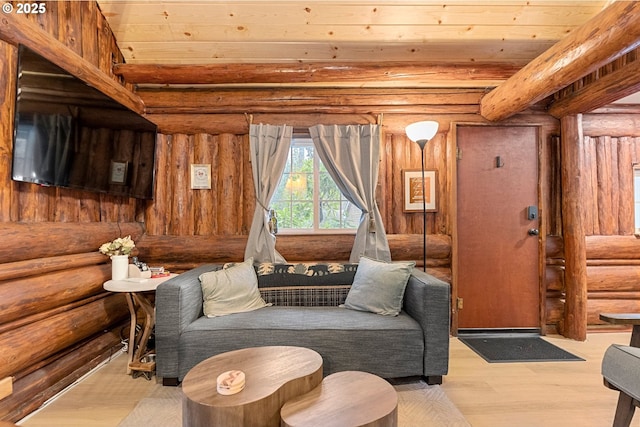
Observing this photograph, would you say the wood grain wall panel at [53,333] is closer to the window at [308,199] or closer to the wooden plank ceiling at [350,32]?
the window at [308,199]

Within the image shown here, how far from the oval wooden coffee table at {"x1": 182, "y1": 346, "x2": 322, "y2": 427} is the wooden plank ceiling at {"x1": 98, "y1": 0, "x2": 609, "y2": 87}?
249 centimetres

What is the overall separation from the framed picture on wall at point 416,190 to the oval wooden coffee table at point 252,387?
2.06 m

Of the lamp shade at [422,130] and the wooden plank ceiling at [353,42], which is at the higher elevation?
the wooden plank ceiling at [353,42]

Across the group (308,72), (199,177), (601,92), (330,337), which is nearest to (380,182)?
(308,72)

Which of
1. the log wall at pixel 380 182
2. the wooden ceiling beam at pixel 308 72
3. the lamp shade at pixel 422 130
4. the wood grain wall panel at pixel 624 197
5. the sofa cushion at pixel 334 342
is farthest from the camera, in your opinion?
the wood grain wall panel at pixel 624 197

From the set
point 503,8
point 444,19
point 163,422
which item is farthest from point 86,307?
point 503,8

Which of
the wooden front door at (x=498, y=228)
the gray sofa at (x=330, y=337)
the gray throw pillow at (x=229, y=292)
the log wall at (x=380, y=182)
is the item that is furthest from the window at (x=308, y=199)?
the gray sofa at (x=330, y=337)

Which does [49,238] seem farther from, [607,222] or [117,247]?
[607,222]

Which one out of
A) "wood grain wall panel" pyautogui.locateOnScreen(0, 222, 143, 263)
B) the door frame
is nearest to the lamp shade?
the door frame

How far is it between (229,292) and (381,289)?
120 cm

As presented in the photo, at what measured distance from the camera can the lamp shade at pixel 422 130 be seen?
2.81 m

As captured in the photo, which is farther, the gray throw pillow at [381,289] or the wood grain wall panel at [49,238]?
the gray throw pillow at [381,289]

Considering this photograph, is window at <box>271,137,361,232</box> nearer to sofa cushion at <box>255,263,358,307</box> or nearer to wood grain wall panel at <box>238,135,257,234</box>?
wood grain wall panel at <box>238,135,257,234</box>

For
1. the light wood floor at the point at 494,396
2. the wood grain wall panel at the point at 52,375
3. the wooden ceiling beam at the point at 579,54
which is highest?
the wooden ceiling beam at the point at 579,54
